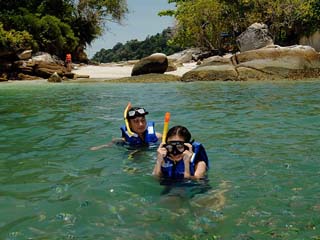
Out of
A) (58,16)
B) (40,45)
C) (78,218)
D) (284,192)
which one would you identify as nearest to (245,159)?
(284,192)

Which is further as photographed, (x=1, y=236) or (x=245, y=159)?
(x=245, y=159)

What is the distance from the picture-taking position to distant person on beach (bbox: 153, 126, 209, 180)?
508 cm

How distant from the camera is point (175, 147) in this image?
16.6 ft

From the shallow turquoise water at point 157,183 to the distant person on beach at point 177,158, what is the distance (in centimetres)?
20

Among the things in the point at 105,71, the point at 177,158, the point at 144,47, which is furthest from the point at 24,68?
the point at 144,47

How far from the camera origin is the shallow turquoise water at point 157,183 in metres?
3.93

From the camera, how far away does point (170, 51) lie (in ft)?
269

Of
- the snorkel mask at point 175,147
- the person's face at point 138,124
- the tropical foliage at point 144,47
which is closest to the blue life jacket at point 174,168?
the snorkel mask at point 175,147

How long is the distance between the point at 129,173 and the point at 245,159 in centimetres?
166

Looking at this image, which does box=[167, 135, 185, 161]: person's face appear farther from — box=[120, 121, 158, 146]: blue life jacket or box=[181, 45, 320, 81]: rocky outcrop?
box=[181, 45, 320, 81]: rocky outcrop

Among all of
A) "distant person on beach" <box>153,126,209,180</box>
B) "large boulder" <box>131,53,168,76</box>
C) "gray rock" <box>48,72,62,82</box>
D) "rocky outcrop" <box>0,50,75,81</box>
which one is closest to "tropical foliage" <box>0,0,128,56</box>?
"rocky outcrop" <box>0,50,75,81</box>

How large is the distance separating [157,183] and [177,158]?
1.29 ft

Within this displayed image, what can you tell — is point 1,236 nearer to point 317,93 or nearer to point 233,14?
point 317,93

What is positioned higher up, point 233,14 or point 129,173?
point 233,14
